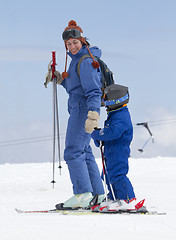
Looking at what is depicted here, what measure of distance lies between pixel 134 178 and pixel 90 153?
14.5 ft

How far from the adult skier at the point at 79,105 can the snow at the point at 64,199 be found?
2.43ft

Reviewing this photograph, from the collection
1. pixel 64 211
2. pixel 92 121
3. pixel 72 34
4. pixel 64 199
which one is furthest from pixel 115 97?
pixel 64 199

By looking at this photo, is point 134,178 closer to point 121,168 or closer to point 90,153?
point 90,153

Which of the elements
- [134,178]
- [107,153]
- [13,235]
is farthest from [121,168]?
[134,178]

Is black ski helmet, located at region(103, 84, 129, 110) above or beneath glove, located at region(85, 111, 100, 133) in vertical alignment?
above

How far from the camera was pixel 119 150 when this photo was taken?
5.01m

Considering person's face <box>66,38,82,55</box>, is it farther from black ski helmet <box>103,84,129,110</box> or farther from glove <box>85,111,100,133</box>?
glove <box>85,111,100,133</box>

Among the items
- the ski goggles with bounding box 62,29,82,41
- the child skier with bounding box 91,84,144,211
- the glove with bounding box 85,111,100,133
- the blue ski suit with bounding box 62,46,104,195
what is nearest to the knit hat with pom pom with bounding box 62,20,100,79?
the ski goggles with bounding box 62,29,82,41

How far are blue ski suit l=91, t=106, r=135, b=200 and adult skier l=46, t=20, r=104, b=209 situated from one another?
35 centimetres

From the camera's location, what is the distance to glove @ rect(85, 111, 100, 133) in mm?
5125

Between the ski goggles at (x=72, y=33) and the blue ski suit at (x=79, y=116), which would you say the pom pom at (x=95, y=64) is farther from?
the ski goggles at (x=72, y=33)

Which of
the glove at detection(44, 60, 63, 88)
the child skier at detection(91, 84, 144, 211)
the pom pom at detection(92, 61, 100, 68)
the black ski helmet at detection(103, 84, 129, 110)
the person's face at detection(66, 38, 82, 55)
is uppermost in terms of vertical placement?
the person's face at detection(66, 38, 82, 55)

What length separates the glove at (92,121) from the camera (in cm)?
512

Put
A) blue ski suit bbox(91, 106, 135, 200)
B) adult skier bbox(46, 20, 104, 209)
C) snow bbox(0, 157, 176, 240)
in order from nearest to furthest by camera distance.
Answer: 1. snow bbox(0, 157, 176, 240)
2. blue ski suit bbox(91, 106, 135, 200)
3. adult skier bbox(46, 20, 104, 209)
